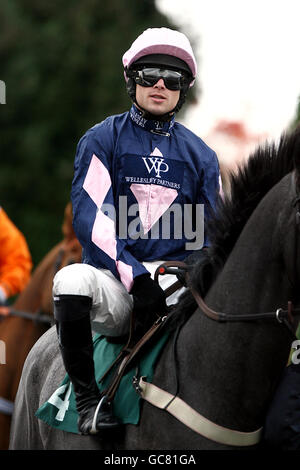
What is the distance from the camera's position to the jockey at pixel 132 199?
422cm

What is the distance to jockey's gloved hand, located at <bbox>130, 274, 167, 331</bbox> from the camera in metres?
4.11

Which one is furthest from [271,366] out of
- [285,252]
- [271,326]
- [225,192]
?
[225,192]

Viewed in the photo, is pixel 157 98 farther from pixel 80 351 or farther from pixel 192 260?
pixel 80 351

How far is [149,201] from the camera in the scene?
176 inches

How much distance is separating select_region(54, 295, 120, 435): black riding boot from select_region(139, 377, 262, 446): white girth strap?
0.32m

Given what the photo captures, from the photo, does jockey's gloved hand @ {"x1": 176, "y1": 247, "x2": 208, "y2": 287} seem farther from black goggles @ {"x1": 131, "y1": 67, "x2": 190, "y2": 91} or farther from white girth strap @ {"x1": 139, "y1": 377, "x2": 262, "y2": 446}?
black goggles @ {"x1": 131, "y1": 67, "x2": 190, "y2": 91}

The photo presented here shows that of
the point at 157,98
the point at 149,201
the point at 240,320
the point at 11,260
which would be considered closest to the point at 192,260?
the point at 149,201

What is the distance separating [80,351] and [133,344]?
245 millimetres

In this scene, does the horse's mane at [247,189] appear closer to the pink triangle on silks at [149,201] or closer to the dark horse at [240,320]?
the dark horse at [240,320]

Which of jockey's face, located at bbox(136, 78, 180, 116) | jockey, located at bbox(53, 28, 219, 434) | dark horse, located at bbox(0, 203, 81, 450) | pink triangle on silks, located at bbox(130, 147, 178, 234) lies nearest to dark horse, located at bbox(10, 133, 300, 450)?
jockey, located at bbox(53, 28, 219, 434)

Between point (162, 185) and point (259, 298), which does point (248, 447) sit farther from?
point (162, 185)

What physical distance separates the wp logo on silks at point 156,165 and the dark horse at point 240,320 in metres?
0.53

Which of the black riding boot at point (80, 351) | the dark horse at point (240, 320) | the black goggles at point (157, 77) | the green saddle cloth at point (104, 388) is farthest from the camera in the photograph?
the black goggles at point (157, 77)

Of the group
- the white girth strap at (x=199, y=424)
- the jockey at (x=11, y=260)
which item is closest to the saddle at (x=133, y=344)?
the white girth strap at (x=199, y=424)
